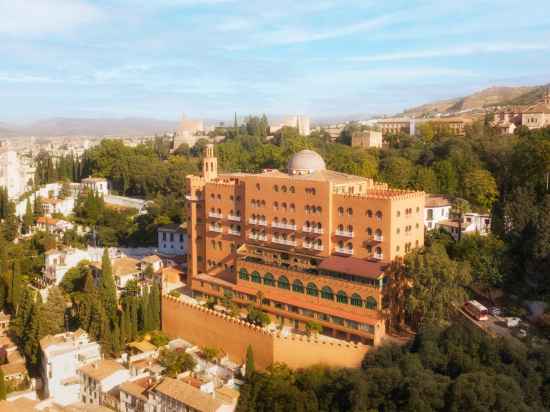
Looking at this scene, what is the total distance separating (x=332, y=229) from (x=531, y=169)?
1623cm

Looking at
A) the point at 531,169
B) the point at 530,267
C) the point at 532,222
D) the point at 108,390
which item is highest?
the point at 531,169

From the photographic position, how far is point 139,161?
216 ft

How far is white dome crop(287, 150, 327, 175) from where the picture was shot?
116 feet

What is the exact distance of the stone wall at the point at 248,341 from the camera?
92.2 ft

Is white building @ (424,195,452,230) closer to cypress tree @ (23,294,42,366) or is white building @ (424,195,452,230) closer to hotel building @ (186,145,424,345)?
hotel building @ (186,145,424,345)

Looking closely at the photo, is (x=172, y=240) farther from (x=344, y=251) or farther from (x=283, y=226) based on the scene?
(x=344, y=251)

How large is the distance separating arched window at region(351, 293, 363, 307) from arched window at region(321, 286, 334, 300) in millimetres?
1228

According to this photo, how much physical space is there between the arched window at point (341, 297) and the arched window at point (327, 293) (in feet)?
1.18

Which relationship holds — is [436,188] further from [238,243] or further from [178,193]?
[178,193]

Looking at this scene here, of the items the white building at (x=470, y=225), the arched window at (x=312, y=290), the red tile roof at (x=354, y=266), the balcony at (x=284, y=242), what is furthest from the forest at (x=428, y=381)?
the white building at (x=470, y=225)

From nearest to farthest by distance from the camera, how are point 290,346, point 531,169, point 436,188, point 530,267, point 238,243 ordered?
point 290,346
point 530,267
point 238,243
point 531,169
point 436,188

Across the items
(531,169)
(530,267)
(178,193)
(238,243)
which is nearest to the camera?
(530,267)

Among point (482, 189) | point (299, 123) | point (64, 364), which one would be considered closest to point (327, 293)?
point (64, 364)

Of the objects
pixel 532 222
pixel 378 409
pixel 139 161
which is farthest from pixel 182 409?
pixel 139 161
